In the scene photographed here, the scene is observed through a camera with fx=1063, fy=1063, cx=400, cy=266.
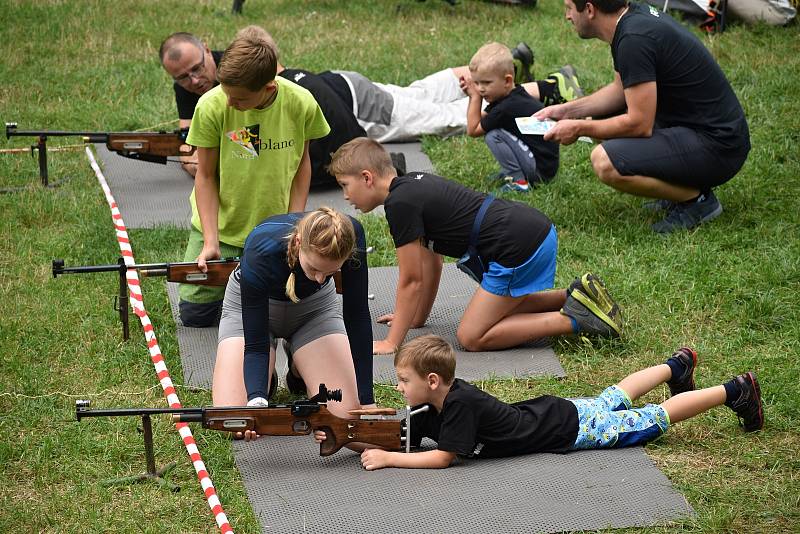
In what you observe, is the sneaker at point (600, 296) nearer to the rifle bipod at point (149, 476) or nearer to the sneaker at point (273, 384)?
the sneaker at point (273, 384)

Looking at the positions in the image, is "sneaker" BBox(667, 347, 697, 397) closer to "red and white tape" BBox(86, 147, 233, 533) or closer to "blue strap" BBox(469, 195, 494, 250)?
"blue strap" BBox(469, 195, 494, 250)

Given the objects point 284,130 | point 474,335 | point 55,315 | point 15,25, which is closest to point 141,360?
point 55,315

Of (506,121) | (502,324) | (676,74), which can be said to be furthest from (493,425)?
(506,121)

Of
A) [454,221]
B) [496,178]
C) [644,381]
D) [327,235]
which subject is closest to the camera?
[327,235]

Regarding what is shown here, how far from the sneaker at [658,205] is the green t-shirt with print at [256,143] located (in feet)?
7.92

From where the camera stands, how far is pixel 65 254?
19.5ft

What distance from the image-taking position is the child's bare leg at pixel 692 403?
3.96 meters

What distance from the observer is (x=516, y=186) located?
22.1 feet

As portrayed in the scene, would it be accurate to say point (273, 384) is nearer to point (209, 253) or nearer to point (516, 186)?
point (209, 253)

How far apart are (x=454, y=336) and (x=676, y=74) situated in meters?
2.03

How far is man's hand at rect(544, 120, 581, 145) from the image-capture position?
5.97 metres

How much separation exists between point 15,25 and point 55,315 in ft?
20.1

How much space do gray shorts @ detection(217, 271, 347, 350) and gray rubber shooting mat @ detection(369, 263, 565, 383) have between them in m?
0.49

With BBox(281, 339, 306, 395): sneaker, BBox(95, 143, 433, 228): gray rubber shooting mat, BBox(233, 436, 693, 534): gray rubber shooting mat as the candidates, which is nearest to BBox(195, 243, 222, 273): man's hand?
BBox(281, 339, 306, 395): sneaker
